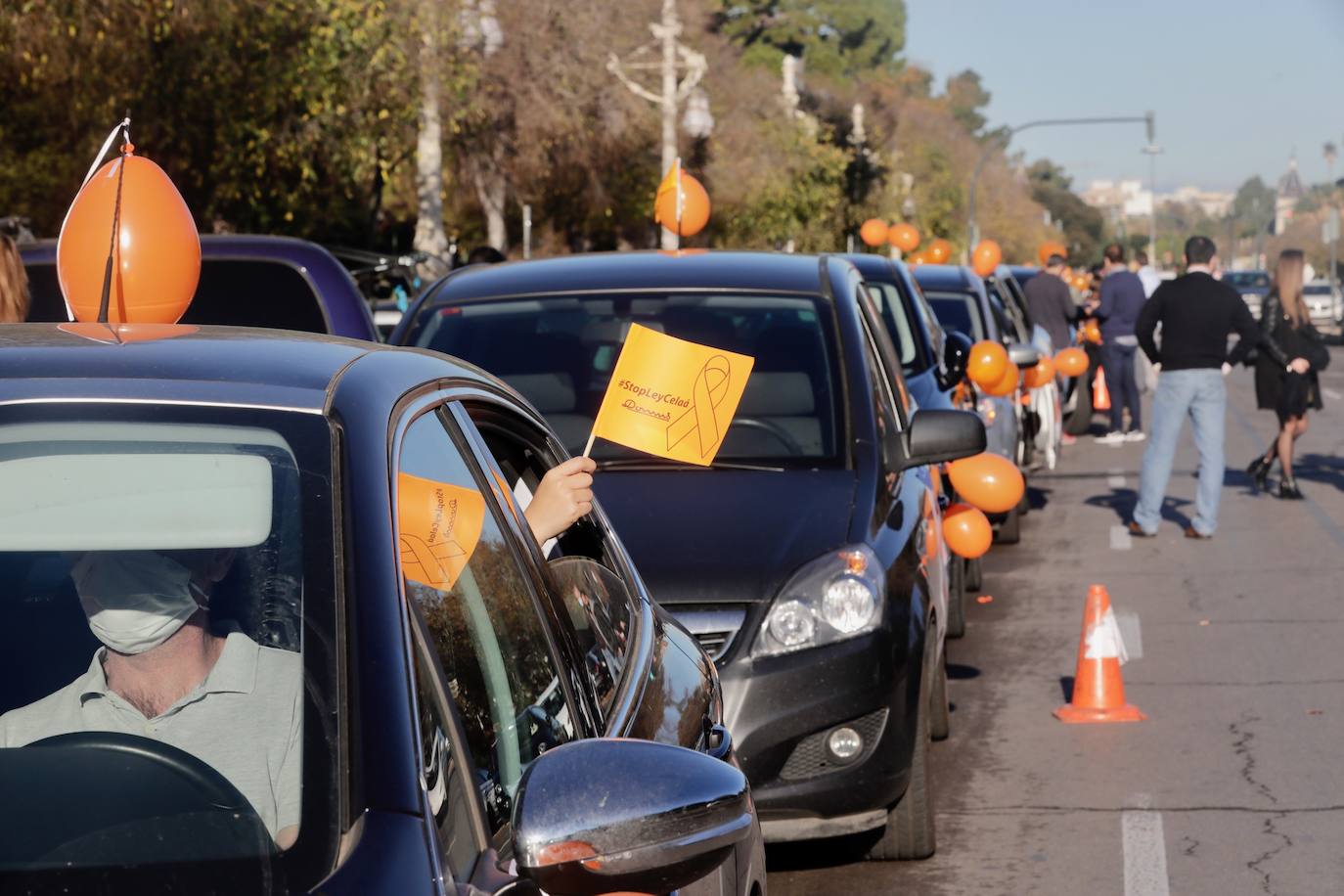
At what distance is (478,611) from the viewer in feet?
8.75

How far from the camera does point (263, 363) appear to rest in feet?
8.18

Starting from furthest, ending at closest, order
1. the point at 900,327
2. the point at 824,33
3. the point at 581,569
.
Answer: the point at 824,33 < the point at 900,327 < the point at 581,569

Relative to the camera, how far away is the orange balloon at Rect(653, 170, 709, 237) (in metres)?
8.13

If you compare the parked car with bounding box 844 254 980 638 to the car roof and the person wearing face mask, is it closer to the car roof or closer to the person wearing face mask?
the car roof

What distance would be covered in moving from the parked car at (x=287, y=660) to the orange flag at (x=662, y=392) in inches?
55.6

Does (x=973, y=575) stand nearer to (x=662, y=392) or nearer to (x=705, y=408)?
(x=705, y=408)

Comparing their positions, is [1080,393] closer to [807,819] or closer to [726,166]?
[807,819]

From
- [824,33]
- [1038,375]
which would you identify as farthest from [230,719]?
[824,33]

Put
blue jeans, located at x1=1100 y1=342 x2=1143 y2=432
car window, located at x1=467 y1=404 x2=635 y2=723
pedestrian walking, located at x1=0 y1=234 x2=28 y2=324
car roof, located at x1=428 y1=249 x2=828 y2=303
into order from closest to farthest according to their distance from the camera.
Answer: car window, located at x1=467 y1=404 x2=635 y2=723, pedestrian walking, located at x1=0 y1=234 x2=28 y2=324, car roof, located at x1=428 y1=249 x2=828 y2=303, blue jeans, located at x1=1100 y1=342 x2=1143 y2=432

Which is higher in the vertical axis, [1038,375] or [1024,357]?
[1024,357]

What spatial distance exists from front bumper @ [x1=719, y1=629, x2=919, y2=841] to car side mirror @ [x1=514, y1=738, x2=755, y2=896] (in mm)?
3003

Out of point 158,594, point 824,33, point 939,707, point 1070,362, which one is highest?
point 824,33

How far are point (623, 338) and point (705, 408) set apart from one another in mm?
2562

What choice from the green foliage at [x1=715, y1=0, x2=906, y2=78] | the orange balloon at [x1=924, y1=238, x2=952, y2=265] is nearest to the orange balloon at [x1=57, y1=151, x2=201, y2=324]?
the orange balloon at [x1=924, y1=238, x2=952, y2=265]
